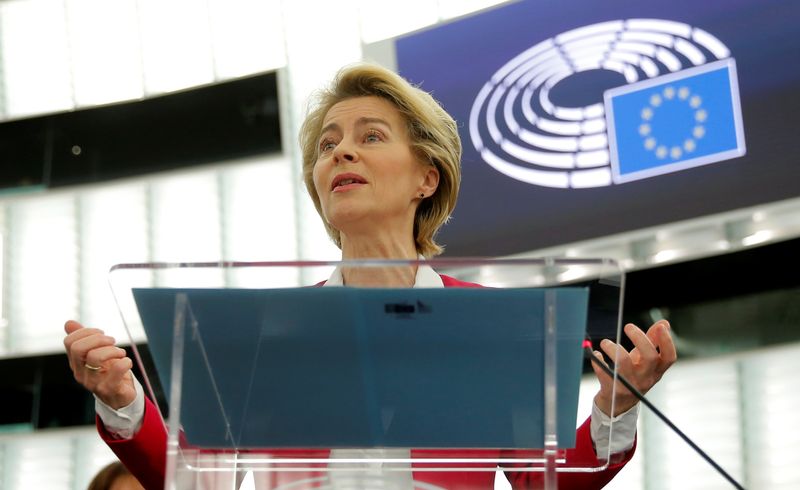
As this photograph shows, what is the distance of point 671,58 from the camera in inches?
207

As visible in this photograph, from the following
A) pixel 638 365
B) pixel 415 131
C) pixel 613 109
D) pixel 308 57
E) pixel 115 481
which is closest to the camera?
pixel 638 365

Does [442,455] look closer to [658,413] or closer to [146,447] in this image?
[658,413]

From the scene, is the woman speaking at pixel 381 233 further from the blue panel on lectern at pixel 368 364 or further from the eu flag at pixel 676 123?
the eu flag at pixel 676 123

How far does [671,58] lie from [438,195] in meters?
2.77

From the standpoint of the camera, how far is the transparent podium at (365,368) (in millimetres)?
1570

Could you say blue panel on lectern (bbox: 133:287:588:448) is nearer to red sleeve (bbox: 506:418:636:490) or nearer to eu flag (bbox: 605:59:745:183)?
red sleeve (bbox: 506:418:636:490)

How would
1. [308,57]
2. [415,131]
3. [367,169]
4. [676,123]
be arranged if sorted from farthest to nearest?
[308,57] → [676,123] → [415,131] → [367,169]

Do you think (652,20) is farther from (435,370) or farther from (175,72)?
(435,370)

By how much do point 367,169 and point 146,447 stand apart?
825 mm

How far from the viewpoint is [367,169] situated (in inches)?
99.3

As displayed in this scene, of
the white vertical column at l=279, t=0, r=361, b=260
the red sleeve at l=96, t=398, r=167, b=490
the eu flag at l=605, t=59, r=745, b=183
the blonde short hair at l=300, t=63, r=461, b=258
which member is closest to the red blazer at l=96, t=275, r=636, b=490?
the red sleeve at l=96, t=398, r=167, b=490

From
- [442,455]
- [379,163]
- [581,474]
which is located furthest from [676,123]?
[442,455]

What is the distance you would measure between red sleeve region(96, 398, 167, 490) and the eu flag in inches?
139

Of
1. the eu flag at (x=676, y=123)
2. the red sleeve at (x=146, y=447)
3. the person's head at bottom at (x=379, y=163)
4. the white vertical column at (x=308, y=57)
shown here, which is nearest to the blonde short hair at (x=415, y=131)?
the person's head at bottom at (x=379, y=163)
